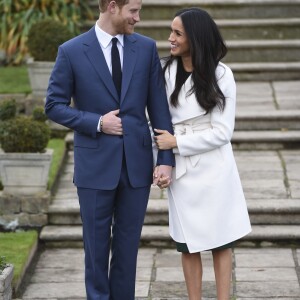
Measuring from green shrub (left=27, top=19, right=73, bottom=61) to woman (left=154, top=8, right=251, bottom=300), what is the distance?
442 centimetres

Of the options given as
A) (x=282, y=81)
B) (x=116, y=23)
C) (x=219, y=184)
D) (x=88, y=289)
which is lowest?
(x=282, y=81)

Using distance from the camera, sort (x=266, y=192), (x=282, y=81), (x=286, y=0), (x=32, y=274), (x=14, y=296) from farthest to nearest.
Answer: (x=286, y=0)
(x=282, y=81)
(x=266, y=192)
(x=32, y=274)
(x=14, y=296)

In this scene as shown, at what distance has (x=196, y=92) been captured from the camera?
5230 mm

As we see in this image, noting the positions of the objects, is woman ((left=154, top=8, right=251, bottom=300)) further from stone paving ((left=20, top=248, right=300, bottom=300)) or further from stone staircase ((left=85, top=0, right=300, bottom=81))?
stone staircase ((left=85, top=0, right=300, bottom=81))

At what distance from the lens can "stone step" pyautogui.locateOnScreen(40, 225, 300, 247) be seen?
24.1ft

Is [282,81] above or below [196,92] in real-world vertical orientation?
below

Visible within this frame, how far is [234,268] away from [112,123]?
2.09 meters

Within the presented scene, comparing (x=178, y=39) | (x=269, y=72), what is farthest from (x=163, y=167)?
(x=269, y=72)

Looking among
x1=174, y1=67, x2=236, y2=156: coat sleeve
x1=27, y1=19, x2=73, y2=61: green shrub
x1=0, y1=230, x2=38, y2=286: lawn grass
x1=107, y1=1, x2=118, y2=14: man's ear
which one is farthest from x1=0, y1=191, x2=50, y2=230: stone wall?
x1=107, y1=1, x2=118, y2=14: man's ear

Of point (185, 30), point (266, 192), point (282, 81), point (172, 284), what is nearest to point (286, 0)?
point (282, 81)

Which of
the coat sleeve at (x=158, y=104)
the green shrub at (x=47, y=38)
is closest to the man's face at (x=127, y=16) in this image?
the coat sleeve at (x=158, y=104)

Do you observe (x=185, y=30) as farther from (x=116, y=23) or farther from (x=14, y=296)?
(x=14, y=296)

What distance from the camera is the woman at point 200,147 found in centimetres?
522

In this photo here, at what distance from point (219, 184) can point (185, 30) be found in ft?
2.63
